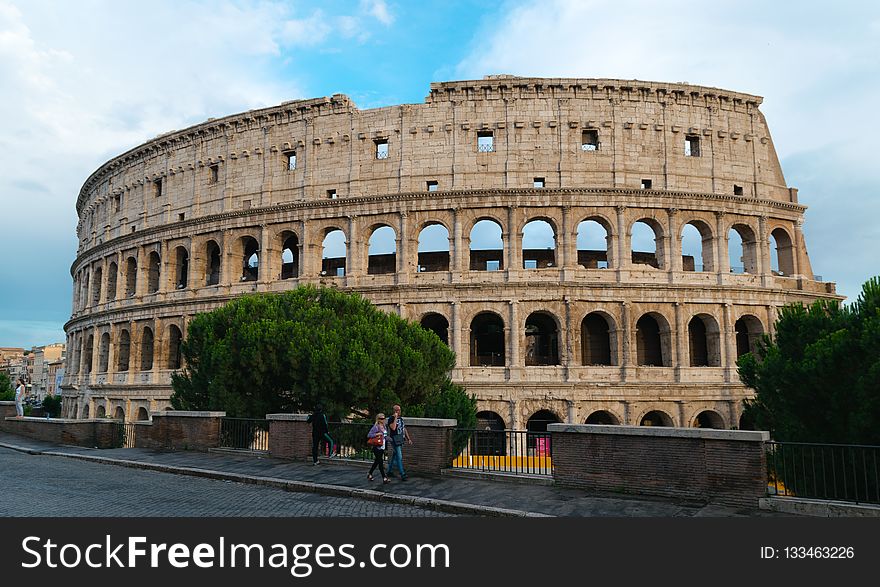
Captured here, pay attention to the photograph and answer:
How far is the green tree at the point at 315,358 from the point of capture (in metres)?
20.3

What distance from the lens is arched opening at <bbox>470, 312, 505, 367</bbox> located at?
104 ft

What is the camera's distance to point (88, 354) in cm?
4144

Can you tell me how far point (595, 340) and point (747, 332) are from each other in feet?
25.7

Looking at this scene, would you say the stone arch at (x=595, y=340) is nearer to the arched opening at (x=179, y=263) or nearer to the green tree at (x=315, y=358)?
the green tree at (x=315, y=358)

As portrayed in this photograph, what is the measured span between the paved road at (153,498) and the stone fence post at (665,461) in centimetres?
305

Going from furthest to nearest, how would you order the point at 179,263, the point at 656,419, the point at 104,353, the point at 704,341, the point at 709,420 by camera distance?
the point at 104,353 < the point at 179,263 < the point at 704,341 < the point at 656,419 < the point at 709,420

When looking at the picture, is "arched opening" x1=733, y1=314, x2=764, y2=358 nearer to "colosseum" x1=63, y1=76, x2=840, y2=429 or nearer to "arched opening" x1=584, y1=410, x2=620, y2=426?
"colosseum" x1=63, y1=76, x2=840, y2=429

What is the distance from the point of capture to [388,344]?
2142cm

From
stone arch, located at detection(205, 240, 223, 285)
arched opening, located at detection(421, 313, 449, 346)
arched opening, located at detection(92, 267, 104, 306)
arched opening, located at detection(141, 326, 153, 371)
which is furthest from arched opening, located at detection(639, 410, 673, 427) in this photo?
arched opening, located at detection(92, 267, 104, 306)

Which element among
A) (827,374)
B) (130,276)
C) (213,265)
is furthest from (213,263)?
A: (827,374)

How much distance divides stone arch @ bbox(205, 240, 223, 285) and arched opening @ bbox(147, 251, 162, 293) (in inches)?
133

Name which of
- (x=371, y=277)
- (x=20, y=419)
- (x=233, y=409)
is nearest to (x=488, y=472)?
(x=233, y=409)

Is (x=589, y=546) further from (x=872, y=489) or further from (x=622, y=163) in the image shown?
(x=622, y=163)

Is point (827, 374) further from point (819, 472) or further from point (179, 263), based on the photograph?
point (179, 263)
